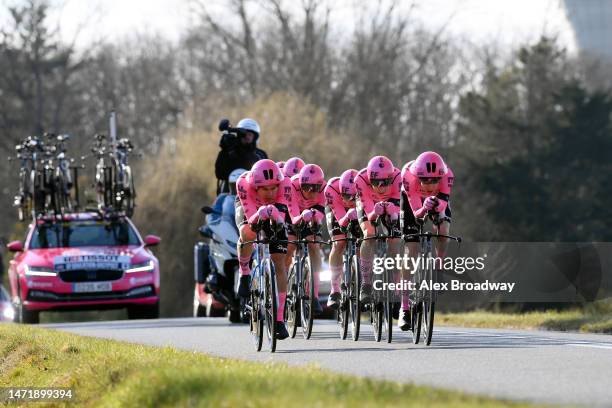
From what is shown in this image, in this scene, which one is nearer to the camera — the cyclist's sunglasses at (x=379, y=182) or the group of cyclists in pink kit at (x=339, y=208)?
the group of cyclists in pink kit at (x=339, y=208)

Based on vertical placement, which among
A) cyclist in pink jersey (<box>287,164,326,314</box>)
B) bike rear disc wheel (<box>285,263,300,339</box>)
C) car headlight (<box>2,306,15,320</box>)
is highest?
cyclist in pink jersey (<box>287,164,326,314</box>)

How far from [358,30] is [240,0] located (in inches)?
182

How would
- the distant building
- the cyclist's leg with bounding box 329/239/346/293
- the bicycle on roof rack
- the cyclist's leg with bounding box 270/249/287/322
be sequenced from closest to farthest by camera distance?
the cyclist's leg with bounding box 270/249/287/322 → the cyclist's leg with bounding box 329/239/346/293 → the bicycle on roof rack → the distant building

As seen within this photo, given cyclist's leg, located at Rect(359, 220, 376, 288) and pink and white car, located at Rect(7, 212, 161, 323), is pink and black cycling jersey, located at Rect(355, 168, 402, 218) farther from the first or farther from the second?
pink and white car, located at Rect(7, 212, 161, 323)

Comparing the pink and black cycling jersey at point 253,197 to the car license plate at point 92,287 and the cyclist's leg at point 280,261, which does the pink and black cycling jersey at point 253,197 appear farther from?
the car license plate at point 92,287

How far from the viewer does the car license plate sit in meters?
26.4

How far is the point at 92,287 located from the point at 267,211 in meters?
10.8

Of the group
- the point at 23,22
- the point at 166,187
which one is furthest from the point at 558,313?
the point at 23,22

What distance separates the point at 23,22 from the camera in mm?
69250

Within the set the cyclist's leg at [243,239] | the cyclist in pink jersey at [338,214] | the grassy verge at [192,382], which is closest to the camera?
the grassy verge at [192,382]

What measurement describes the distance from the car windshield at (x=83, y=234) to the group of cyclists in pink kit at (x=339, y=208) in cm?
815

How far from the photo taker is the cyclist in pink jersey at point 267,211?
16188mm

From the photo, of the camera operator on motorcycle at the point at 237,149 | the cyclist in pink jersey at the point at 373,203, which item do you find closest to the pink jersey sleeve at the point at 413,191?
the cyclist in pink jersey at the point at 373,203

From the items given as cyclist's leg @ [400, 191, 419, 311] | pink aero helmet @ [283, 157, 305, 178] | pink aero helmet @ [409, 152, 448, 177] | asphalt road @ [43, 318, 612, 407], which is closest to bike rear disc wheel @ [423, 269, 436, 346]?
asphalt road @ [43, 318, 612, 407]
